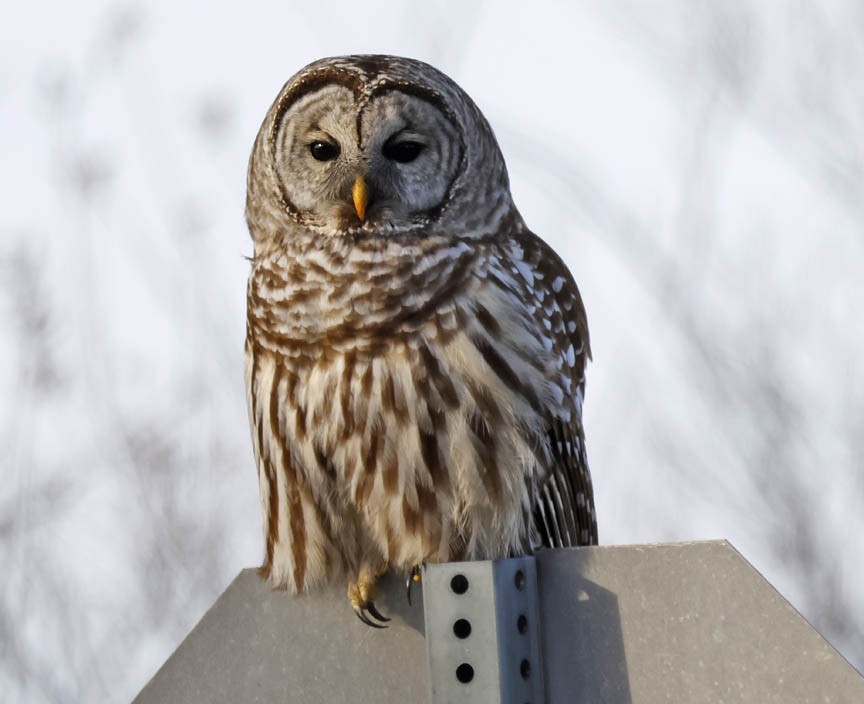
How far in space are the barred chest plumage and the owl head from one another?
0.16 metres

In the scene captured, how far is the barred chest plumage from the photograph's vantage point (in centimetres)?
346

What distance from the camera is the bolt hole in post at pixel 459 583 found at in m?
2.10

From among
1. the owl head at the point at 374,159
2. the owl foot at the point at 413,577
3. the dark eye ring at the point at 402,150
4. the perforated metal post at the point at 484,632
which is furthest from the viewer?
the dark eye ring at the point at 402,150

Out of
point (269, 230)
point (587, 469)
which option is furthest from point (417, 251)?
point (587, 469)

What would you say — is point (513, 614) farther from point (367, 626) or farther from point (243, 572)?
point (243, 572)

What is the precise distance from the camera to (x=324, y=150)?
4.04 meters

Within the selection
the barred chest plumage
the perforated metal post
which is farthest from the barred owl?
the perforated metal post

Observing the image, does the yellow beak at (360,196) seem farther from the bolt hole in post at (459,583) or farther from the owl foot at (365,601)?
the bolt hole in post at (459,583)

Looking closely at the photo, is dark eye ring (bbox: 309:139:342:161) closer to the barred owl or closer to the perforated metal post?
the barred owl

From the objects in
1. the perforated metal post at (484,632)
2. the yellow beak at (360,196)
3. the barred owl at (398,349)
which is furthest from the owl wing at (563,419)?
the perforated metal post at (484,632)

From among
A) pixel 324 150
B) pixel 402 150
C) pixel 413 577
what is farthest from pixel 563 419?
pixel 324 150

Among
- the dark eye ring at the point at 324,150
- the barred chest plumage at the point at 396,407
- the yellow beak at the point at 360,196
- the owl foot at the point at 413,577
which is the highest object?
the dark eye ring at the point at 324,150

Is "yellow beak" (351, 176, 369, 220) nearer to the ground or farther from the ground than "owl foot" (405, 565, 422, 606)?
farther from the ground

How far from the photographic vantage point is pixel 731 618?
6.34ft
